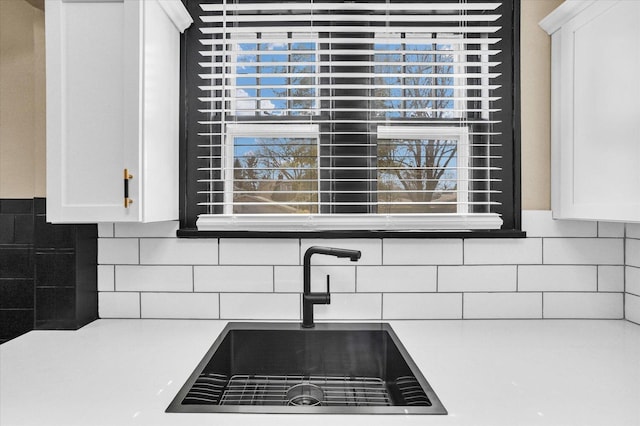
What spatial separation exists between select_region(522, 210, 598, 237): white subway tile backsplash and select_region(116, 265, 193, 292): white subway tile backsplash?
1.29m

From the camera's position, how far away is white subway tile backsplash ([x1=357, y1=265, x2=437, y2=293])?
1653mm

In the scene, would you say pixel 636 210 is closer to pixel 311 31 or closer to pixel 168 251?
pixel 311 31

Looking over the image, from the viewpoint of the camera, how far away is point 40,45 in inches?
60.2

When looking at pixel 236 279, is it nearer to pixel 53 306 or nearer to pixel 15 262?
A: pixel 53 306

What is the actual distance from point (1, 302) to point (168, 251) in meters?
0.79

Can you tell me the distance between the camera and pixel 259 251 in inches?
65.2

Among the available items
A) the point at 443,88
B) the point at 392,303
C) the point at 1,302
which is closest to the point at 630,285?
the point at 392,303

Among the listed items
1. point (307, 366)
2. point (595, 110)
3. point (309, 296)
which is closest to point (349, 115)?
point (309, 296)

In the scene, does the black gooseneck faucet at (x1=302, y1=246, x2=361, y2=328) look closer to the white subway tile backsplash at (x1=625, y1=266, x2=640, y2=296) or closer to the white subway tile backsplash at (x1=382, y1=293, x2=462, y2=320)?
the white subway tile backsplash at (x1=382, y1=293, x2=462, y2=320)

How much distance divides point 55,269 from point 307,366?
3.01ft

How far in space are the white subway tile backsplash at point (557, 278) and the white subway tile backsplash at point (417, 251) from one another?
294mm

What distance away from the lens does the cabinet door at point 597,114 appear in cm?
129

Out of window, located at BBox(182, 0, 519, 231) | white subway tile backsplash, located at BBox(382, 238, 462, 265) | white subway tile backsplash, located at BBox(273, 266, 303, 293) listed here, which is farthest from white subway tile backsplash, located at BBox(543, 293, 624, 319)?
white subway tile backsplash, located at BBox(273, 266, 303, 293)

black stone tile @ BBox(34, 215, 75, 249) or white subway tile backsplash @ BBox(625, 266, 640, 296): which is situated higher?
black stone tile @ BBox(34, 215, 75, 249)
